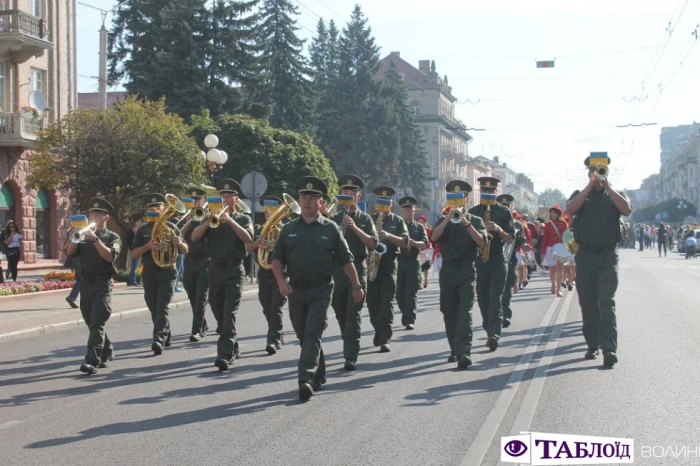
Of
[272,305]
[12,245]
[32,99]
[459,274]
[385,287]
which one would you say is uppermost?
[32,99]

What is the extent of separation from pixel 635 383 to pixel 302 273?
339 cm

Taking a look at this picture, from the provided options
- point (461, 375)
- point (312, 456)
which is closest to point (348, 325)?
point (461, 375)

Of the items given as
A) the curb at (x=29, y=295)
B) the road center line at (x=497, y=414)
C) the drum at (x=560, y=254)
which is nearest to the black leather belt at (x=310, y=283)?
the road center line at (x=497, y=414)

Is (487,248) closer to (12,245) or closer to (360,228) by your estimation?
(360,228)

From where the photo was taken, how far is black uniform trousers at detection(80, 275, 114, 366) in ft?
34.6

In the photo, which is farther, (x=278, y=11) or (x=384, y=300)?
(x=278, y=11)

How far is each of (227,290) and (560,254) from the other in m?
11.6

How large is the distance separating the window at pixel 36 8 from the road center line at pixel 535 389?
26690 mm

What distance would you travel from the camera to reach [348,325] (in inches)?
405

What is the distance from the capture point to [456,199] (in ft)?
34.6

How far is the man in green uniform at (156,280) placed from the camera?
39.3 feet

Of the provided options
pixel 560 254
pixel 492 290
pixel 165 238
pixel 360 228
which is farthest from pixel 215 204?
pixel 560 254

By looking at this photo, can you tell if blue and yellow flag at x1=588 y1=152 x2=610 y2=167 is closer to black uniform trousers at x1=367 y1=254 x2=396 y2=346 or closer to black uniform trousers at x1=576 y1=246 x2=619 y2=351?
black uniform trousers at x1=576 y1=246 x2=619 y2=351

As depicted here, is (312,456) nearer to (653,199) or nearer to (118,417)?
(118,417)
